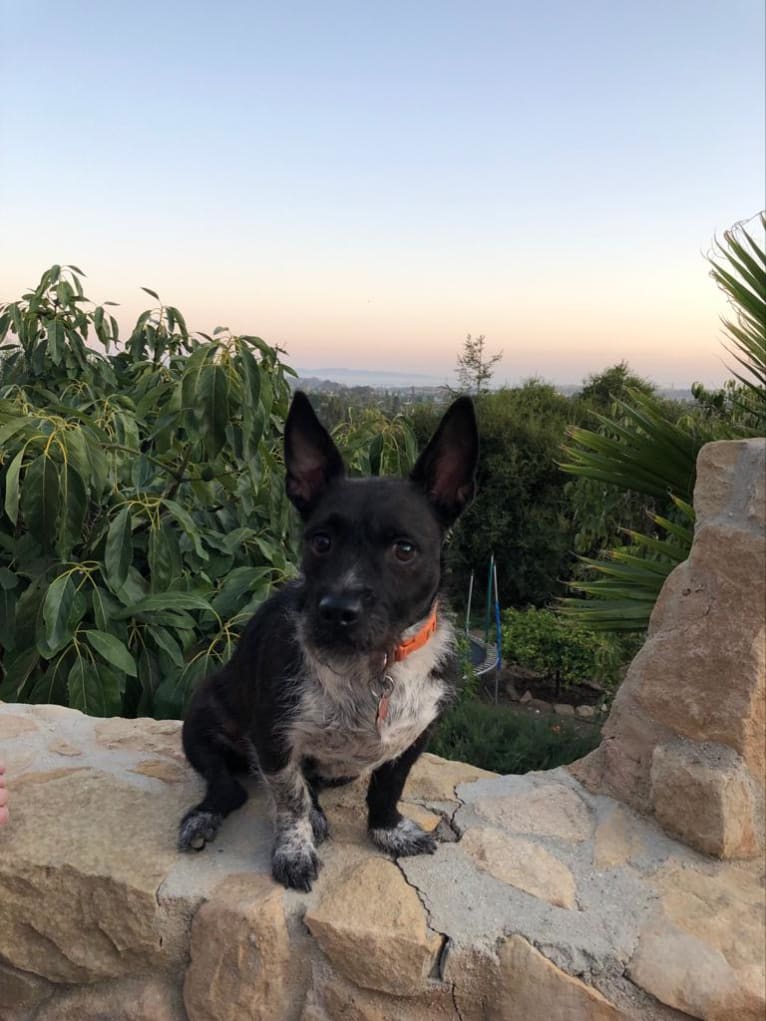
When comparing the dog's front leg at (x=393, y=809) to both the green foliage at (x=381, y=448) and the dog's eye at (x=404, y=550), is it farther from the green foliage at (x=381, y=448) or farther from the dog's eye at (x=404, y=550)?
the green foliage at (x=381, y=448)

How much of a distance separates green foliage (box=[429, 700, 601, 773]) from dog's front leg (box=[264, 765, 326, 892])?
4.82ft

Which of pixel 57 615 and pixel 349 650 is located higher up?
pixel 349 650

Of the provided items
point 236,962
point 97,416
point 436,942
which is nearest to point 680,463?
point 436,942

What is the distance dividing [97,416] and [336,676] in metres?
3.08

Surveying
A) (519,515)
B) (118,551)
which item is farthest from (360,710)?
(519,515)

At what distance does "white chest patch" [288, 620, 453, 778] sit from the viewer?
215 cm

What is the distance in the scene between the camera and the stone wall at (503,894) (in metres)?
1.93

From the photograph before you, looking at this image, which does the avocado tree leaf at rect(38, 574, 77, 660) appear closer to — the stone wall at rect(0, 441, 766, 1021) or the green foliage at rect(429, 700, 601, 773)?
the stone wall at rect(0, 441, 766, 1021)

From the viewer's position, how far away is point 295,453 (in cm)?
226

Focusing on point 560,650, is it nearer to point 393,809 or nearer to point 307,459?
point 393,809

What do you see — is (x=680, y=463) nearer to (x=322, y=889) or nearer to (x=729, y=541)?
(x=729, y=541)

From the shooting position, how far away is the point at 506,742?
3896 millimetres

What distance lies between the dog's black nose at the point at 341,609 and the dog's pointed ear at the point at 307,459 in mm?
447

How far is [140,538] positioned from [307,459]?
2.04 meters
